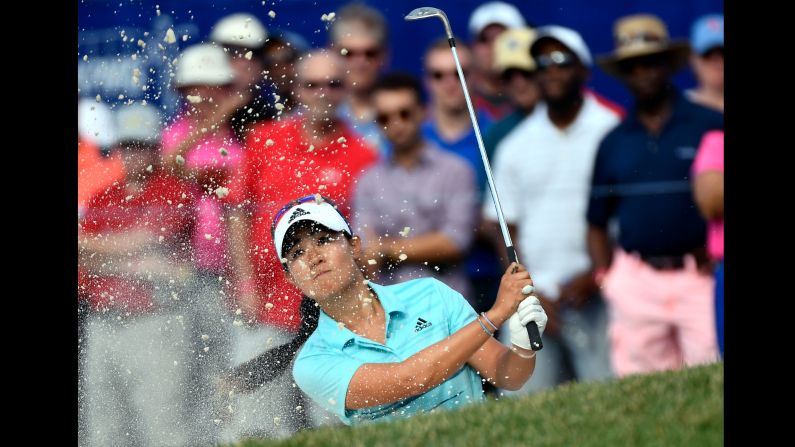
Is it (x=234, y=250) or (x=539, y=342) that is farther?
(x=234, y=250)

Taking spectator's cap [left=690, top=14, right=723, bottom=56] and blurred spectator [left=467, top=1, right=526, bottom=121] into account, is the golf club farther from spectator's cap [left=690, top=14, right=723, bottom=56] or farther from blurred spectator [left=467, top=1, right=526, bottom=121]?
spectator's cap [left=690, top=14, right=723, bottom=56]

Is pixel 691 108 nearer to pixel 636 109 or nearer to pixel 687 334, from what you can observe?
pixel 636 109

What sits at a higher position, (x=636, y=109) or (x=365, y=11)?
(x=365, y=11)

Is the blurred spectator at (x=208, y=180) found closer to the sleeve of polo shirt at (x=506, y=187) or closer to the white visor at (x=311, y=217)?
the white visor at (x=311, y=217)

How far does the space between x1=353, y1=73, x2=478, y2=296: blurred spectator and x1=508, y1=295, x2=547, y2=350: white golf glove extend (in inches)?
16.5

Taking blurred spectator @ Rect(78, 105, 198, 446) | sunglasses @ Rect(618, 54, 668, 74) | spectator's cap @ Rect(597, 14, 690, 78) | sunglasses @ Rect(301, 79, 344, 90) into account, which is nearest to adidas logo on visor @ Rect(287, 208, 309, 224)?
sunglasses @ Rect(301, 79, 344, 90)

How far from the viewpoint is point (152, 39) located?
613 cm

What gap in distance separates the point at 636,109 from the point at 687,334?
1.02 metres

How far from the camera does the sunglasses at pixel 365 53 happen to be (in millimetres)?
5699

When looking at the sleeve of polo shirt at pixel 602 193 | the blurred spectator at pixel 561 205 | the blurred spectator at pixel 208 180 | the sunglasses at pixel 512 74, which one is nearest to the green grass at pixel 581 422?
the blurred spectator at pixel 561 205

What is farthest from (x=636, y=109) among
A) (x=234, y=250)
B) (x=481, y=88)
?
(x=234, y=250)

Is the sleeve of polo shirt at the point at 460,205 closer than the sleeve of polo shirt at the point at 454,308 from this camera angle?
No

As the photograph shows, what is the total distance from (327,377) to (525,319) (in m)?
0.95

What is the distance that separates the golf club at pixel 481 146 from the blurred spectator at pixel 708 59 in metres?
0.97
